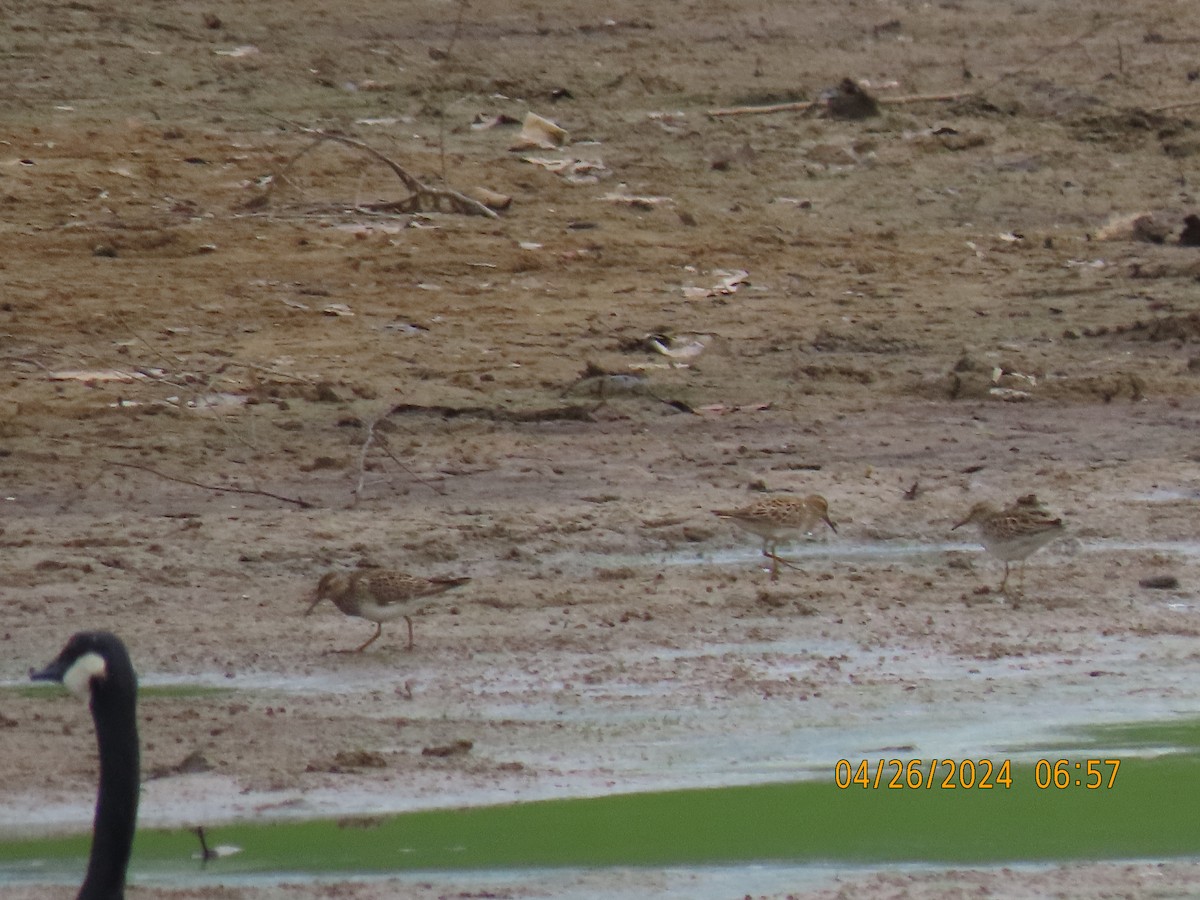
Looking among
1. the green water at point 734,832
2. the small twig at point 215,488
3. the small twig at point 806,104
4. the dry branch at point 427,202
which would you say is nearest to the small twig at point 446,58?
the dry branch at point 427,202

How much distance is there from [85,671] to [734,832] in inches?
79.8

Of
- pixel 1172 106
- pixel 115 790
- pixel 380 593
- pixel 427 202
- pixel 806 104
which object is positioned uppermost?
pixel 1172 106

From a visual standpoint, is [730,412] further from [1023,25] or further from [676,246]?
[1023,25]

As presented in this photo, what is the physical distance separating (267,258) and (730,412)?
383cm

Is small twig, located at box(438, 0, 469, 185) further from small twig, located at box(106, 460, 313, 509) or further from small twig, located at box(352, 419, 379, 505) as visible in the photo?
small twig, located at box(106, 460, 313, 509)

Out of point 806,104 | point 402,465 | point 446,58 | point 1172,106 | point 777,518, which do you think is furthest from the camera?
point 446,58

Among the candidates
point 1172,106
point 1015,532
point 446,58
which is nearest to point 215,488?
point 1015,532

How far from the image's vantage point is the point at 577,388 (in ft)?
38.0

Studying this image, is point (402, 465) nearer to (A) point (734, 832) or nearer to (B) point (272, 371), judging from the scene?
(B) point (272, 371)

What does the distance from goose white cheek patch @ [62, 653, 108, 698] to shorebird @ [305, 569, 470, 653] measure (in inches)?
115

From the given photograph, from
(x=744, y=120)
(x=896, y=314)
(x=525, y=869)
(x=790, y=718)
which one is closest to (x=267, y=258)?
(x=896, y=314)

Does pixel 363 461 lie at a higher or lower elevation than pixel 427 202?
lower

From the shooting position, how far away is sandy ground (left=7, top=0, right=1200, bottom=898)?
23.5 ft

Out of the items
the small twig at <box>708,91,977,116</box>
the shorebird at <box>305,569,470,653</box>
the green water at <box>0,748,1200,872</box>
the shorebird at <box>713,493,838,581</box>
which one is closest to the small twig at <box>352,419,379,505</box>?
the shorebird at <box>713,493,838,581</box>
